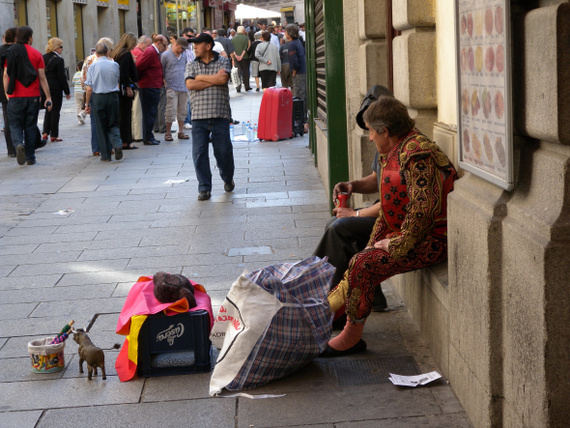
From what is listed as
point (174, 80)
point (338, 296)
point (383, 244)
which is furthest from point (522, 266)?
point (174, 80)

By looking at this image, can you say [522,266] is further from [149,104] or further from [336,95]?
[149,104]

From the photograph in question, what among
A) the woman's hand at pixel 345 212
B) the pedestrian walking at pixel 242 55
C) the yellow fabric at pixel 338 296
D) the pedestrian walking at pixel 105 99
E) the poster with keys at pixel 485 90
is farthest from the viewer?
the pedestrian walking at pixel 242 55

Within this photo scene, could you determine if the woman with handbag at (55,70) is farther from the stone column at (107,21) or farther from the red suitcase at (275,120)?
the stone column at (107,21)

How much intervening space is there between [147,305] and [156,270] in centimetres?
213

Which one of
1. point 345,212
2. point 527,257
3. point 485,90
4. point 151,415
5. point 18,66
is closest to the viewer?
point 527,257

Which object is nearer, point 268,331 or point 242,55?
point 268,331

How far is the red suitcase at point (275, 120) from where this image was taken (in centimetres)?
1467

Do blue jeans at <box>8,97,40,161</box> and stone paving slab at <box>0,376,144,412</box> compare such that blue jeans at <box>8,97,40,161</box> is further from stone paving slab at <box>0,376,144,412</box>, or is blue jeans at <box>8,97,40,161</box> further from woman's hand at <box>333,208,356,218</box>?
stone paving slab at <box>0,376,144,412</box>

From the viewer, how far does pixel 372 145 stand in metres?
6.46

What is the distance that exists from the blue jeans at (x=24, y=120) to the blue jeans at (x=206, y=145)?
162 inches

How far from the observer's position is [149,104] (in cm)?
1424

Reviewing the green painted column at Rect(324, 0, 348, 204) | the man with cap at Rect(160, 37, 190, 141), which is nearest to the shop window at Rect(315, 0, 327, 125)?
the green painted column at Rect(324, 0, 348, 204)

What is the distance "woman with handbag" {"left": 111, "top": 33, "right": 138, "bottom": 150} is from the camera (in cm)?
1346

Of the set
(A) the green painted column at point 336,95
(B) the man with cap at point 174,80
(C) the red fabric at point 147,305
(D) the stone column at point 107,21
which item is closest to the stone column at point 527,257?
(C) the red fabric at point 147,305
